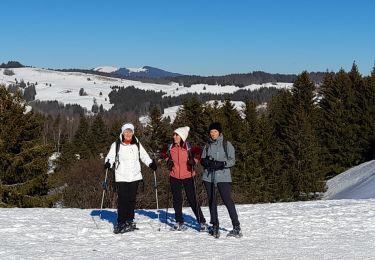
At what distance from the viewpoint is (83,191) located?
115ft

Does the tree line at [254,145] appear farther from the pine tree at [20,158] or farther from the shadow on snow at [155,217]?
the shadow on snow at [155,217]

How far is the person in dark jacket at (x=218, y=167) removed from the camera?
386 inches

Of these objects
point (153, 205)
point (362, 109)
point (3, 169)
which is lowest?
point (153, 205)

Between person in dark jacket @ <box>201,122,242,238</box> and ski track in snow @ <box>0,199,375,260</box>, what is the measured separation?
1.91 ft

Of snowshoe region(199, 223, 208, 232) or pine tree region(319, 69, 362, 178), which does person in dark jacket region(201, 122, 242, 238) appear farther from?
pine tree region(319, 69, 362, 178)

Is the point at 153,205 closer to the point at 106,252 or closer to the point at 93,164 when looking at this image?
the point at 93,164

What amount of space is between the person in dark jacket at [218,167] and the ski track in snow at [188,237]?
58 centimetres

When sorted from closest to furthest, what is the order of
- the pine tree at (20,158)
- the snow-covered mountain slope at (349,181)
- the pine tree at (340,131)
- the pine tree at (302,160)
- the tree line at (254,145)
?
the pine tree at (20,158) → the tree line at (254,145) → the snow-covered mountain slope at (349,181) → the pine tree at (302,160) → the pine tree at (340,131)

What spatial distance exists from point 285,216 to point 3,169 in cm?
1780

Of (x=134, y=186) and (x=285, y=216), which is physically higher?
(x=134, y=186)

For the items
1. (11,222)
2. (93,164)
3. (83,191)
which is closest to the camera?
(11,222)

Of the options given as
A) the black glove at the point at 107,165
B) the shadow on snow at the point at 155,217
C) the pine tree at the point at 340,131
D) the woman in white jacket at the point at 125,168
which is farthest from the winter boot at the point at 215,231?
the pine tree at the point at 340,131

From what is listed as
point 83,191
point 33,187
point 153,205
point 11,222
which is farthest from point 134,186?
point 83,191

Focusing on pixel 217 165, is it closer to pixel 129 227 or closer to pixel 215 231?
pixel 215 231
